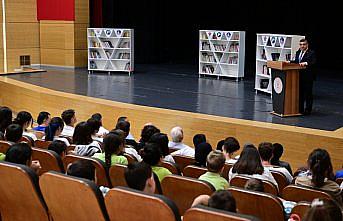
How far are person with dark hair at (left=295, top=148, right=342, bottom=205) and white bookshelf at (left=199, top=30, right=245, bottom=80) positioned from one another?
879cm

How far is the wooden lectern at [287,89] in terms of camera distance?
8.45 m

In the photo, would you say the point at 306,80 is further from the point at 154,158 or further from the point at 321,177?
the point at 154,158

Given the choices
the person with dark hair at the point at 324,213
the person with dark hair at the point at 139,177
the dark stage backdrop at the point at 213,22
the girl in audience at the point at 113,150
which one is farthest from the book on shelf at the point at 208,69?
the person with dark hair at the point at 324,213

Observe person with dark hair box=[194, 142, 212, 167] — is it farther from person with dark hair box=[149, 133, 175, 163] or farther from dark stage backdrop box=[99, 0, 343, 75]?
dark stage backdrop box=[99, 0, 343, 75]

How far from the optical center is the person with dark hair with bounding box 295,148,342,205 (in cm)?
396

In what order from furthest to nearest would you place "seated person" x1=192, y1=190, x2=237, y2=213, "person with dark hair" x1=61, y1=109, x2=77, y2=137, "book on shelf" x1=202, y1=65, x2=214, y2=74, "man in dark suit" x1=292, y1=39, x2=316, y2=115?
"book on shelf" x1=202, y1=65, x2=214, y2=74 < "man in dark suit" x1=292, y1=39, x2=316, y2=115 < "person with dark hair" x1=61, y1=109, x2=77, y2=137 < "seated person" x1=192, y1=190, x2=237, y2=213

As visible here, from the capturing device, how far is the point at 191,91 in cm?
1127

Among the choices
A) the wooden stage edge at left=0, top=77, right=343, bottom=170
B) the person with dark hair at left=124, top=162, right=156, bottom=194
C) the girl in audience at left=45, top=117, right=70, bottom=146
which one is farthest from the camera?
the wooden stage edge at left=0, top=77, right=343, bottom=170

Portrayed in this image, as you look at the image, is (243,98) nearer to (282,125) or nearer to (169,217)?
(282,125)

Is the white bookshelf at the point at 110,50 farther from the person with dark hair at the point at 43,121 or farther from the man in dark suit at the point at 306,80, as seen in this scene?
the person with dark hair at the point at 43,121

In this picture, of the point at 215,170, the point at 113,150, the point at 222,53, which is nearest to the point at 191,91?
the point at 222,53

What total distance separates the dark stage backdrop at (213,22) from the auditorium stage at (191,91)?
2.04m

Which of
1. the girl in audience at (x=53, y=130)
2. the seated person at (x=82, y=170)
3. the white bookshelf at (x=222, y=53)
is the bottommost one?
the girl in audience at (x=53, y=130)

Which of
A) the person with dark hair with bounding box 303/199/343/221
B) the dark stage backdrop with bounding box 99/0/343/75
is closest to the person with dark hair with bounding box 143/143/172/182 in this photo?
the person with dark hair with bounding box 303/199/343/221
